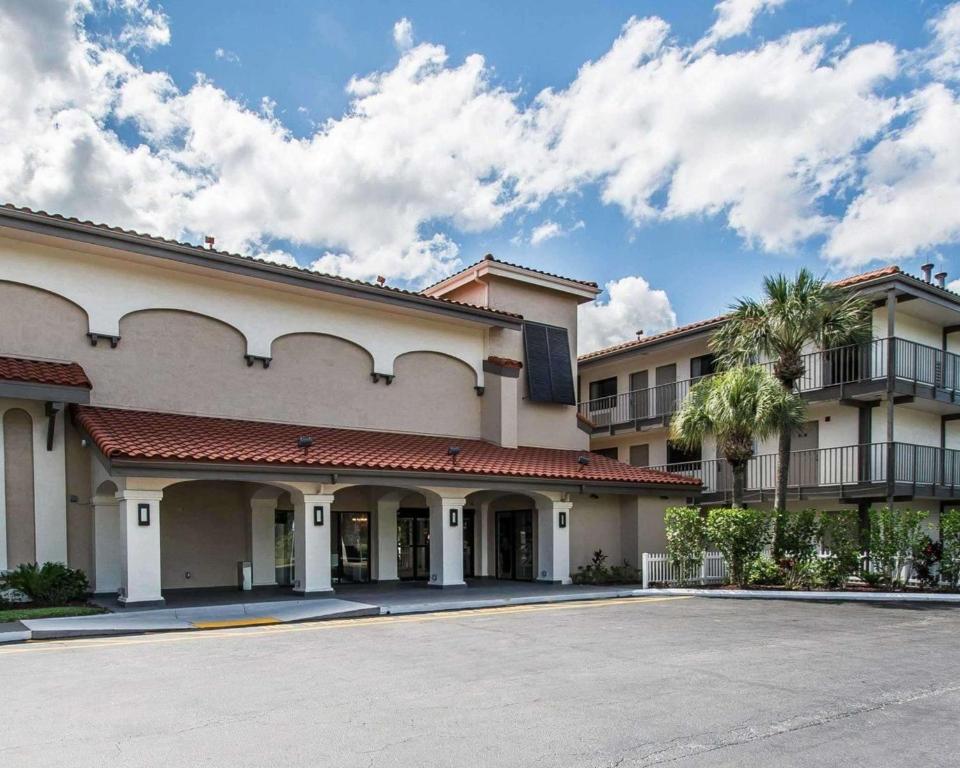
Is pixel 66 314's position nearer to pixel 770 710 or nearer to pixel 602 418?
pixel 770 710

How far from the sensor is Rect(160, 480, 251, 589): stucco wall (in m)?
19.0

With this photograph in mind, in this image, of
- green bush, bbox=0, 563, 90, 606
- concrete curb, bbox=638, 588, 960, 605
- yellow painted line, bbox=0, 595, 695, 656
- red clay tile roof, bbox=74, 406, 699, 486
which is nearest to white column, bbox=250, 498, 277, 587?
red clay tile roof, bbox=74, 406, 699, 486

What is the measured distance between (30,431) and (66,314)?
279 centimetres

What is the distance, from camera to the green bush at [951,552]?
19375 mm

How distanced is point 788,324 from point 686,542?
6035 millimetres

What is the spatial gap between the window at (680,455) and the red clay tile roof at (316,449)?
13.0ft

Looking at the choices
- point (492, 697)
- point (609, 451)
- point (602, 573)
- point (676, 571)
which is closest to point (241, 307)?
point (602, 573)

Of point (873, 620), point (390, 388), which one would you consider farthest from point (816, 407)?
point (390, 388)

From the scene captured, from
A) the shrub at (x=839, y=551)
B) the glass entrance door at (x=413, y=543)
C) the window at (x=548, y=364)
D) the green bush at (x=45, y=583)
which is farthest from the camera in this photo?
the window at (x=548, y=364)

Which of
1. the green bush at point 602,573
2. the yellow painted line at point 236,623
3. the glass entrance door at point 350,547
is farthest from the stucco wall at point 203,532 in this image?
the green bush at point 602,573

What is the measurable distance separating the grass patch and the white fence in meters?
12.7

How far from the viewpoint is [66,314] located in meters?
17.8

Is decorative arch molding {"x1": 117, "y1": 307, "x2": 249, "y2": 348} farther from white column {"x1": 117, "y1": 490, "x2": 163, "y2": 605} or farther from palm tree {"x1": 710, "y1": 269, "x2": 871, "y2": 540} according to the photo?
palm tree {"x1": 710, "y1": 269, "x2": 871, "y2": 540}

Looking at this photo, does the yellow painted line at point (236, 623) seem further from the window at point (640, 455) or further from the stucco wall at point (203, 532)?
the window at point (640, 455)
